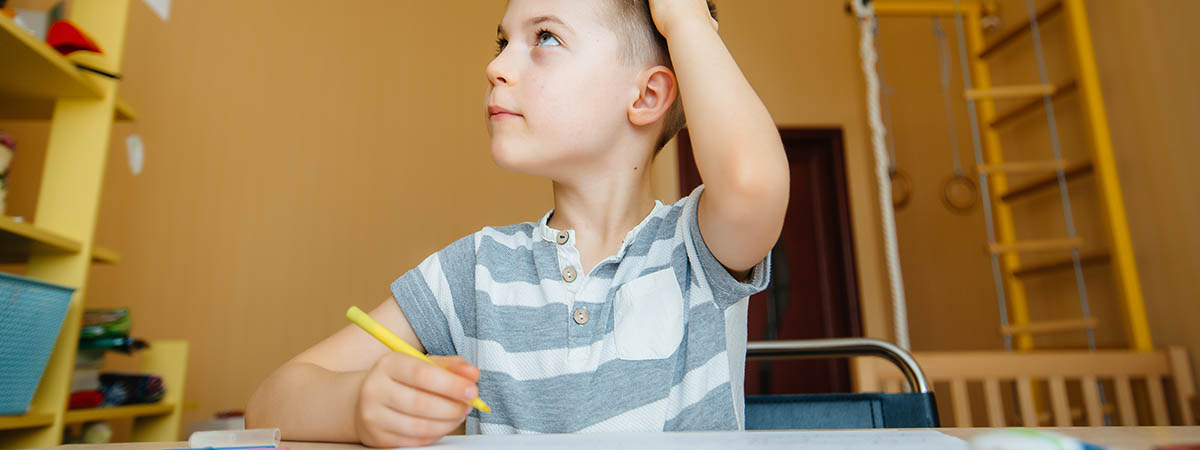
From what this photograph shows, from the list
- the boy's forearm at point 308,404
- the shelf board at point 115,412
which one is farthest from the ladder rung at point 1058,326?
the shelf board at point 115,412

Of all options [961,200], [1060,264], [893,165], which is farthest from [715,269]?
[893,165]

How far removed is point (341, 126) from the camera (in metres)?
2.96

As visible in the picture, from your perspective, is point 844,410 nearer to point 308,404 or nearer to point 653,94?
point 653,94

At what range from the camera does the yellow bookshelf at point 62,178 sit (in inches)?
49.3

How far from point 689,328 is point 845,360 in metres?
2.78

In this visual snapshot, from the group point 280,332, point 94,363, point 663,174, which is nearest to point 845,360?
point 663,174

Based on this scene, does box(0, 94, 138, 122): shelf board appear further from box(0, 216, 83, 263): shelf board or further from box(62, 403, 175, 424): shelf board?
box(62, 403, 175, 424): shelf board

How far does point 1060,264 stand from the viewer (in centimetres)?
220

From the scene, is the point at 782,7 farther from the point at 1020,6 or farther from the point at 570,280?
the point at 570,280

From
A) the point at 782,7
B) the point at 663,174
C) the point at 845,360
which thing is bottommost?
the point at 845,360

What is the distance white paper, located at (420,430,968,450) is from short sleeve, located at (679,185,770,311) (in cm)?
17

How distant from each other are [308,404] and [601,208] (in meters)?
0.33

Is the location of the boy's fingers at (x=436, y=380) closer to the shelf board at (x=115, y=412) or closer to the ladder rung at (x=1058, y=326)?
the shelf board at (x=115, y=412)

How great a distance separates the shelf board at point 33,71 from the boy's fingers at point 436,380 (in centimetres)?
105
